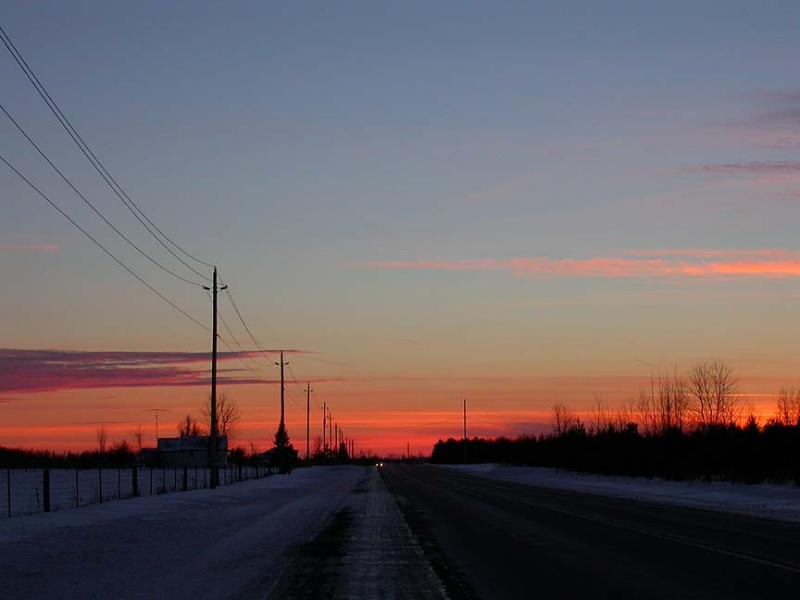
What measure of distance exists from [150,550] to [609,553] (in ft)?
29.0

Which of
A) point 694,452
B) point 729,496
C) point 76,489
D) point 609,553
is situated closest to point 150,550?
point 609,553

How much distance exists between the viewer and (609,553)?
18.7 m

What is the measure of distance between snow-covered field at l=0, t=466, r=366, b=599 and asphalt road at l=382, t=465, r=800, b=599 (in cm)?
309

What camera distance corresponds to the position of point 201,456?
169 meters

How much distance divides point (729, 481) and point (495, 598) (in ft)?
153

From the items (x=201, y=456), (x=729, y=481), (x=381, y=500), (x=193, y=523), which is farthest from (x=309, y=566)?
(x=201, y=456)

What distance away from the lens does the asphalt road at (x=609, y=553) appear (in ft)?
46.1

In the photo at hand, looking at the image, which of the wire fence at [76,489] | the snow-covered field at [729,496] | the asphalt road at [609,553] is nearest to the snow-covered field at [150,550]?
the wire fence at [76,489]

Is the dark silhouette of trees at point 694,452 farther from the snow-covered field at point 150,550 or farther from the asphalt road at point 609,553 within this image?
the snow-covered field at point 150,550

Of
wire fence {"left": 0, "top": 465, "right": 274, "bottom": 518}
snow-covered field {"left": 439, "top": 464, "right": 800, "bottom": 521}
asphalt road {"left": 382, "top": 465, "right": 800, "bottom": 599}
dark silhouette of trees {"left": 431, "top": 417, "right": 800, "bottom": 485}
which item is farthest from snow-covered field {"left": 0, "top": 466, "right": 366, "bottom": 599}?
dark silhouette of trees {"left": 431, "top": 417, "right": 800, "bottom": 485}

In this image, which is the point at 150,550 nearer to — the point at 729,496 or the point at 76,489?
the point at 76,489

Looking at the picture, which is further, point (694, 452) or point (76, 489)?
point (694, 452)

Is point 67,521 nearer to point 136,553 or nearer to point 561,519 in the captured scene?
point 136,553

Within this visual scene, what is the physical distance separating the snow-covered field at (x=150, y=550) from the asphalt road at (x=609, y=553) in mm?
3089
